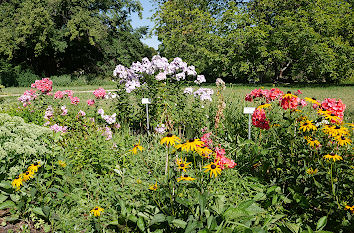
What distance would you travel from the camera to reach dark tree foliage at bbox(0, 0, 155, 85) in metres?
18.9

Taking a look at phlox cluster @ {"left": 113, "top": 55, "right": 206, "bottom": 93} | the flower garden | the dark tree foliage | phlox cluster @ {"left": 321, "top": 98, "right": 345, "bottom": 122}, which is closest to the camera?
the flower garden

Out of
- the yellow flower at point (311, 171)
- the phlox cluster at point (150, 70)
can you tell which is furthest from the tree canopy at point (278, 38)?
the yellow flower at point (311, 171)

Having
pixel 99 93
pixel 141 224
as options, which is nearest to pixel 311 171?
pixel 141 224

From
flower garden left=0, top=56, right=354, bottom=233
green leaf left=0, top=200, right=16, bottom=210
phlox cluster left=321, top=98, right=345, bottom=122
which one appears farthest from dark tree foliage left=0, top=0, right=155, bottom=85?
phlox cluster left=321, top=98, right=345, bottom=122

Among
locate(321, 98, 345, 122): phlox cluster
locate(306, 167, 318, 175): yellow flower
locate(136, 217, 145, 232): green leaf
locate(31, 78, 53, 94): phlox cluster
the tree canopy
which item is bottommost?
locate(136, 217, 145, 232): green leaf

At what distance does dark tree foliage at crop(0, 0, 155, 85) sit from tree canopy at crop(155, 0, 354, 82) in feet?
25.6

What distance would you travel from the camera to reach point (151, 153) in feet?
12.2

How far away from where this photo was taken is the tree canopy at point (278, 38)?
14852 millimetres

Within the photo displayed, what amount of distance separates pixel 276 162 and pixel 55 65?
26901 mm

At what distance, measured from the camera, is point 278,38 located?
50.2 feet

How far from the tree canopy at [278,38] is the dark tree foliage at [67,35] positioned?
7.80m

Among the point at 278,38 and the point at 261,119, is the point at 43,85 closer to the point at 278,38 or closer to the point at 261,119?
the point at 261,119

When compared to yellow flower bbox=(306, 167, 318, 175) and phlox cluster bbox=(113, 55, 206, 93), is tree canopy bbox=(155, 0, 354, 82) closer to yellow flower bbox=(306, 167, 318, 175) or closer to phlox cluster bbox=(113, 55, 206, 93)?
phlox cluster bbox=(113, 55, 206, 93)

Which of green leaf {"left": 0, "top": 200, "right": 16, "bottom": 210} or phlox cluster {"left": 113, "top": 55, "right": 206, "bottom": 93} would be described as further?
phlox cluster {"left": 113, "top": 55, "right": 206, "bottom": 93}
